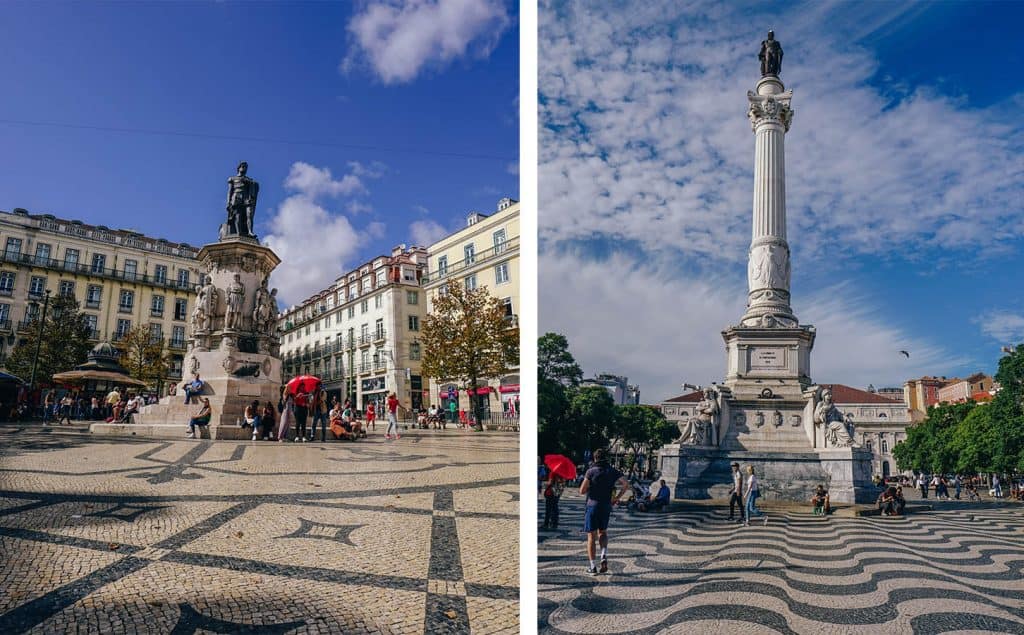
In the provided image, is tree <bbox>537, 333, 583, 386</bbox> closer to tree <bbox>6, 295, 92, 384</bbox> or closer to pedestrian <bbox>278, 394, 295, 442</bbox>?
pedestrian <bbox>278, 394, 295, 442</bbox>

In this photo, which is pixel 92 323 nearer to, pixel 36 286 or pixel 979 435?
pixel 36 286

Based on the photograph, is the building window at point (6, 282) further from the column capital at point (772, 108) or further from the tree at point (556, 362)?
the column capital at point (772, 108)

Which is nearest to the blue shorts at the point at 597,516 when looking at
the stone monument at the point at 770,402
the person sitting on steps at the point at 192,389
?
the stone monument at the point at 770,402

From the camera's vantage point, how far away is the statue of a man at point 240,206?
36.2ft

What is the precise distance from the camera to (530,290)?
2.21m

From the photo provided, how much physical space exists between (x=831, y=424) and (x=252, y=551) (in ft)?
25.8

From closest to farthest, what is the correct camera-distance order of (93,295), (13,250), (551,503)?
(551,503)
(13,250)
(93,295)

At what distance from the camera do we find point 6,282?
38.3ft

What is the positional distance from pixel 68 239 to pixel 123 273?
1.88 m

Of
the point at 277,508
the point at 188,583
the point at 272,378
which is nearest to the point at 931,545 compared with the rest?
the point at 277,508

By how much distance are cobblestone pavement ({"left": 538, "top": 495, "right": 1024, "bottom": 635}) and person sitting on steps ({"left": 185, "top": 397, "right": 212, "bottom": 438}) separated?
604 centimetres

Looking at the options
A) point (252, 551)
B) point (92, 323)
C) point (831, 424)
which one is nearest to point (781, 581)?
point (252, 551)

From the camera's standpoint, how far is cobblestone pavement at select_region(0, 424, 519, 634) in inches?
78.2

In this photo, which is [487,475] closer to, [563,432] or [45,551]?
[45,551]
